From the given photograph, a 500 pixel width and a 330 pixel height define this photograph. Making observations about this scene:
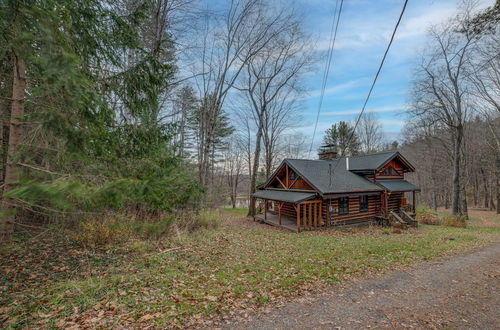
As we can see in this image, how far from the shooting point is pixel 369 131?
1303 inches

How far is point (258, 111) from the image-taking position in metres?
19.2

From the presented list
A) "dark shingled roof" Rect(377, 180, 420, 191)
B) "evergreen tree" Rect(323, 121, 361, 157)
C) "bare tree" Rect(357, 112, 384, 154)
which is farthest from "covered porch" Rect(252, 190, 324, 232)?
"bare tree" Rect(357, 112, 384, 154)

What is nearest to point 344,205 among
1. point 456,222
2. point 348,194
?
point 348,194

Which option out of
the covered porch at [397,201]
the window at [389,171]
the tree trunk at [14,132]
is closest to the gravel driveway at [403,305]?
the tree trunk at [14,132]

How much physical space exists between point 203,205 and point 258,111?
10190mm

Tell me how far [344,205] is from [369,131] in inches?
914

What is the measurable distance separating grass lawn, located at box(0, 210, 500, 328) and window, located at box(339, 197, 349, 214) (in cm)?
640

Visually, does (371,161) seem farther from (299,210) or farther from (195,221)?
(195,221)

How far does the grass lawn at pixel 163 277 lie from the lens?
3688 mm

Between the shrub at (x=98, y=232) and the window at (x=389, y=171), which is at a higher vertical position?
the window at (x=389, y=171)

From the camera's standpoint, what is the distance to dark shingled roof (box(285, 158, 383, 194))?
1369 centimetres

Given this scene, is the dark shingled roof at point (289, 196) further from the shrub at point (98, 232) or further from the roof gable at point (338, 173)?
the shrub at point (98, 232)

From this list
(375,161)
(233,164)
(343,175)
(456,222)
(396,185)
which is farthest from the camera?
(233,164)

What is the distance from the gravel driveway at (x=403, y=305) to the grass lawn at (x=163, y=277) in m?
0.47
